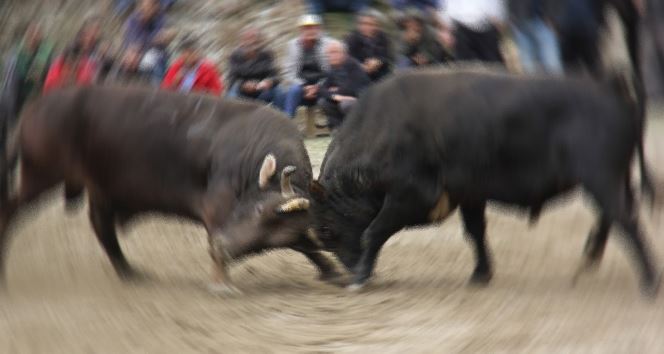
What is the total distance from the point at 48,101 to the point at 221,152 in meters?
1.10

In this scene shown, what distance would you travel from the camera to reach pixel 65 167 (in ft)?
18.9

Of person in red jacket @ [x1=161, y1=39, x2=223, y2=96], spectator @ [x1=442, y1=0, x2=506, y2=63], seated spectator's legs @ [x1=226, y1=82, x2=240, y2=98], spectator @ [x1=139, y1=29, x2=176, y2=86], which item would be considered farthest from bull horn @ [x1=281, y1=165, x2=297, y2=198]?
seated spectator's legs @ [x1=226, y1=82, x2=240, y2=98]

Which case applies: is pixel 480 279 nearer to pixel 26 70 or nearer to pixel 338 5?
pixel 26 70

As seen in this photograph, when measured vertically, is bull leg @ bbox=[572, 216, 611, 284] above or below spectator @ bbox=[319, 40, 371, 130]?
above

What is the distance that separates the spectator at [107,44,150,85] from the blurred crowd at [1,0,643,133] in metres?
0.01

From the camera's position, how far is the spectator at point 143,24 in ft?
34.3

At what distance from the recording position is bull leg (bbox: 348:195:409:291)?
5816 mm

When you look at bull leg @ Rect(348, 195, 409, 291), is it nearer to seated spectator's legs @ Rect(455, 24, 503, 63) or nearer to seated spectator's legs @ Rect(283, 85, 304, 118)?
seated spectator's legs @ Rect(455, 24, 503, 63)

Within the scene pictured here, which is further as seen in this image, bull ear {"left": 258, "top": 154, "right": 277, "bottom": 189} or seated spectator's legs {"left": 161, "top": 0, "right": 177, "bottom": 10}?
seated spectator's legs {"left": 161, "top": 0, "right": 177, "bottom": 10}

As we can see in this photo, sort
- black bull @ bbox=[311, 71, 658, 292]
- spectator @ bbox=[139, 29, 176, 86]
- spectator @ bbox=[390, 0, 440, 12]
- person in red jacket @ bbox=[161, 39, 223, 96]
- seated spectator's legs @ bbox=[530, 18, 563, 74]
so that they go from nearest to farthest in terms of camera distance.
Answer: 1. black bull @ bbox=[311, 71, 658, 292]
2. seated spectator's legs @ bbox=[530, 18, 563, 74]
3. spectator @ bbox=[390, 0, 440, 12]
4. spectator @ bbox=[139, 29, 176, 86]
5. person in red jacket @ bbox=[161, 39, 223, 96]

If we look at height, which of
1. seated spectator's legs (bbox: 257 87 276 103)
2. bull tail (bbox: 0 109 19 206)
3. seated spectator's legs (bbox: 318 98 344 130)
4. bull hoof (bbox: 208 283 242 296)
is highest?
bull tail (bbox: 0 109 19 206)

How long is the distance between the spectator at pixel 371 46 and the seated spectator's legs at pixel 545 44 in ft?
16.0

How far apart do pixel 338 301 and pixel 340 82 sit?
7.56 metres

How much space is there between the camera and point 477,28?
9406 millimetres
